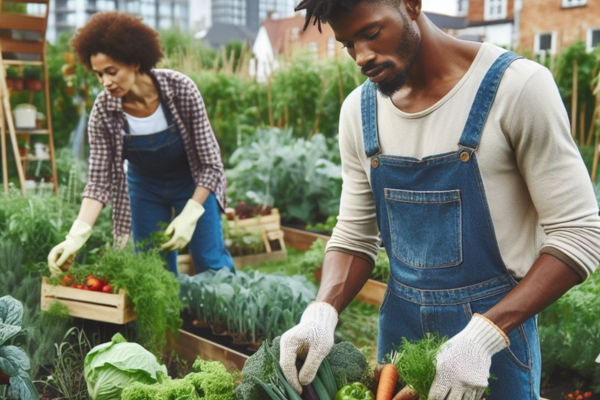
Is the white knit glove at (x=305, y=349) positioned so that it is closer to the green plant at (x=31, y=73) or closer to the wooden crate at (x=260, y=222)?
the wooden crate at (x=260, y=222)

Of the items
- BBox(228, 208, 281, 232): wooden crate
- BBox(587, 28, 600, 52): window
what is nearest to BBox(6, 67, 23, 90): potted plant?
BBox(228, 208, 281, 232): wooden crate

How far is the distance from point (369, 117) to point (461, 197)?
1.09ft

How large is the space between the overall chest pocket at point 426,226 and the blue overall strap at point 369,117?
12 centimetres

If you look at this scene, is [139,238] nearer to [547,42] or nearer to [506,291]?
[506,291]

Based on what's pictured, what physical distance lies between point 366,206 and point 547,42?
71.3 ft

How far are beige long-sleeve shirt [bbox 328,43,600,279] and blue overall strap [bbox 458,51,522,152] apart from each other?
0.05 feet

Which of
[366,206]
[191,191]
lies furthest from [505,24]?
[366,206]

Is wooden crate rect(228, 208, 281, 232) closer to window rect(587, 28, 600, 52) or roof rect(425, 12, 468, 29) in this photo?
roof rect(425, 12, 468, 29)

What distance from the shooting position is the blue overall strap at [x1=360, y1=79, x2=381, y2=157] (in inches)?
67.7

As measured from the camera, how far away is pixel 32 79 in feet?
26.5

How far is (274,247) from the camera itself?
6551 mm

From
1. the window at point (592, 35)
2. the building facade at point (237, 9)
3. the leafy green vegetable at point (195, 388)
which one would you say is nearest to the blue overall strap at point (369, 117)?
the leafy green vegetable at point (195, 388)

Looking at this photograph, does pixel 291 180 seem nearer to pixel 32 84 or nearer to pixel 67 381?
pixel 32 84

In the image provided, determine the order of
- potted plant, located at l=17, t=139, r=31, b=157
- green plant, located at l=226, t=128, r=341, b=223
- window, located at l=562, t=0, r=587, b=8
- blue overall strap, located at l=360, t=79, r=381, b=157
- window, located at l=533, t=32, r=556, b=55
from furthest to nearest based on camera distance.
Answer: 1. window, located at l=533, t=32, r=556, b=55
2. window, located at l=562, t=0, r=587, b=8
3. potted plant, located at l=17, t=139, r=31, b=157
4. green plant, located at l=226, t=128, r=341, b=223
5. blue overall strap, located at l=360, t=79, r=381, b=157
